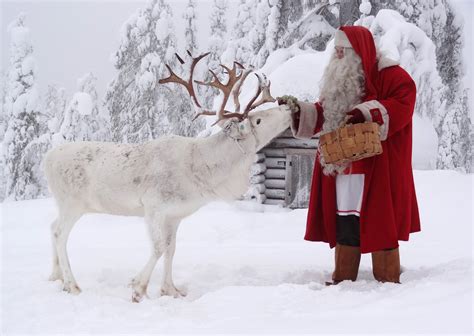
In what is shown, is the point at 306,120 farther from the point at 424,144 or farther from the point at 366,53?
the point at 424,144

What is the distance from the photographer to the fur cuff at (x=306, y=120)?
4141mm

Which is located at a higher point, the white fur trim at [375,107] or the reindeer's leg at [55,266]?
the white fur trim at [375,107]

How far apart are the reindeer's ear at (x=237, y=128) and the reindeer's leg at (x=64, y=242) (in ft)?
5.49

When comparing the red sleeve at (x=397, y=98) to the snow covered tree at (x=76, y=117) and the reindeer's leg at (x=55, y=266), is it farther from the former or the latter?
the snow covered tree at (x=76, y=117)

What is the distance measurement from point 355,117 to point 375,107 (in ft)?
0.54

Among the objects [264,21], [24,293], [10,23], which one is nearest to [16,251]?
[24,293]

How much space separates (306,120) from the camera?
4145mm

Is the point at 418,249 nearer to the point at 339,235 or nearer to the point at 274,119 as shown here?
the point at 339,235

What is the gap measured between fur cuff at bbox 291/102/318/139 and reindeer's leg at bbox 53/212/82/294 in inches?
88.7

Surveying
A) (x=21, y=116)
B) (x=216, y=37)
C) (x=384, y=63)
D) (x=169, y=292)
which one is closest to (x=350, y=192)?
(x=384, y=63)

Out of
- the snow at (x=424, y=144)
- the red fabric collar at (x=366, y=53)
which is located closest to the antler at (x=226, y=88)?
the red fabric collar at (x=366, y=53)

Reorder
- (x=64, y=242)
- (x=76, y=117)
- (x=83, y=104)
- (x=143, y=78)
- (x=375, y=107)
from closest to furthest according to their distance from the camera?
(x=375, y=107), (x=64, y=242), (x=83, y=104), (x=76, y=117), (x=143, y=78)

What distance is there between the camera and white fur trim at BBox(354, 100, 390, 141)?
11.7 feet

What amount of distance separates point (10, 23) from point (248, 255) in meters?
15.7
